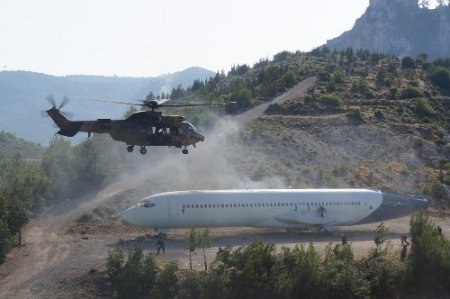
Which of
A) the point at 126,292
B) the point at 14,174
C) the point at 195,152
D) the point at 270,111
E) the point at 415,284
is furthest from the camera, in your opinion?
the point at 270,111

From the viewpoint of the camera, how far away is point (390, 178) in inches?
3004

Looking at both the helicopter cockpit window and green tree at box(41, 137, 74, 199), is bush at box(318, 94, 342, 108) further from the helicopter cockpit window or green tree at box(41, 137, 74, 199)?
the helicopter cockpit window

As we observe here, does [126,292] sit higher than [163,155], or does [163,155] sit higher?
[163,155]

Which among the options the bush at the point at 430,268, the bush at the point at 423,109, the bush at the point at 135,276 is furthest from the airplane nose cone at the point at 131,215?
the bush at the point at 423,109

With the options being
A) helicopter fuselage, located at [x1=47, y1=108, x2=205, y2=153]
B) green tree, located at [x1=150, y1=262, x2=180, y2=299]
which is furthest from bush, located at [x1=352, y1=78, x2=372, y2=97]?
green tree, located at [x1=150, y1=262, x2=180, y2=299]

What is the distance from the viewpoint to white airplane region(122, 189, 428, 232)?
4912 cm

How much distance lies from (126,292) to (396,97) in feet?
289

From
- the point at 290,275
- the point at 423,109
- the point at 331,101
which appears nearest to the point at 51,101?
the point at 290,275

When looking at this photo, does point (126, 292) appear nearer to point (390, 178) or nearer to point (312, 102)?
point (390, 178)

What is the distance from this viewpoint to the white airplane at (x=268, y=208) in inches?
1934

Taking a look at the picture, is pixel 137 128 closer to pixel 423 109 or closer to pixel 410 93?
pixel 423 109

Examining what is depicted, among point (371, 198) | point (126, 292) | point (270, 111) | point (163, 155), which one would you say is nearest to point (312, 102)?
point (270, 111)

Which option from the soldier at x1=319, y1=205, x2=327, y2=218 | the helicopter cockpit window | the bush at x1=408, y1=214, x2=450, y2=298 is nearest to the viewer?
the bush at x1=408, y1=214, x2=450, y2=298

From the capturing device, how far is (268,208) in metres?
52.1
